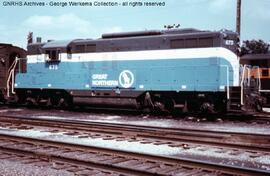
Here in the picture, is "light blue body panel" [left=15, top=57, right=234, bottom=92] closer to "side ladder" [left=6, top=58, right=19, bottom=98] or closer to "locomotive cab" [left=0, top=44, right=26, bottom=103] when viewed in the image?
"side ladder" [left=6, top=58, right=19, bottom=98]

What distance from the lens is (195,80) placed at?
16.7 m

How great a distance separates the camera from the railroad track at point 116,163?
675 cm

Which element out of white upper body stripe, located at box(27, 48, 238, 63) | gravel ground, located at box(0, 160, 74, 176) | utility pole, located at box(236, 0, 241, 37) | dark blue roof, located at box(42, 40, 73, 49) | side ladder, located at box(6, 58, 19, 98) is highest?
utility pole, located at box(236, 0, 241, 37)

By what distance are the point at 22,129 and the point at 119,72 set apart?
21.5ft

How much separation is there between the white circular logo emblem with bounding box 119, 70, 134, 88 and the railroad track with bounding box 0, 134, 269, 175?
9.14m

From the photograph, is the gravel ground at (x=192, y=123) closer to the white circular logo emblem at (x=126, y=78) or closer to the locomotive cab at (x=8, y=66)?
the white circular logo emblem at (x=126, y=78)

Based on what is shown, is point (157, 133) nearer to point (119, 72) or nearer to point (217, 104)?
point (217, 104)

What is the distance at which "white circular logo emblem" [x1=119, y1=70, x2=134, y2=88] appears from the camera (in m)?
18.3

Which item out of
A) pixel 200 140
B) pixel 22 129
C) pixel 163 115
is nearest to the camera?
pixel 200 140

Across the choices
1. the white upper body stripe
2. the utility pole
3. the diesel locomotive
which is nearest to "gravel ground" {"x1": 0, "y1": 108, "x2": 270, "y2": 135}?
the diesel locomotive

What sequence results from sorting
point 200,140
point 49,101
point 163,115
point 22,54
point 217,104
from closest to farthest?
point 200,140
point 217,104
point 163,115
point 49,101
point 22,54

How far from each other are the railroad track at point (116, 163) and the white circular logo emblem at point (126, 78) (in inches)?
360

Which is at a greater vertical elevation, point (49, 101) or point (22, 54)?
point (22, 54)

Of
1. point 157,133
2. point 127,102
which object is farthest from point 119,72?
point 157,133
